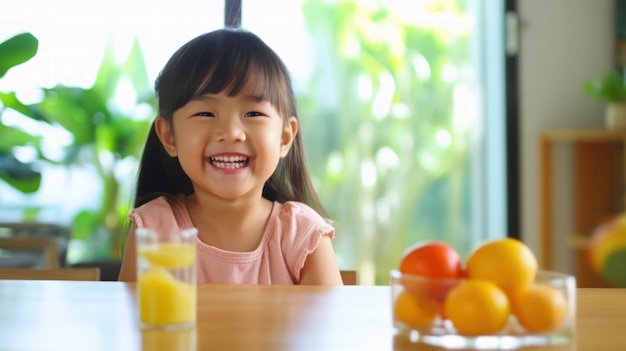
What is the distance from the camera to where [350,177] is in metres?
4.16

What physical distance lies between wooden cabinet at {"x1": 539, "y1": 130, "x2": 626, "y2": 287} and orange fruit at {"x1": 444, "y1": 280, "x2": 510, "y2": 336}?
11.1 feet

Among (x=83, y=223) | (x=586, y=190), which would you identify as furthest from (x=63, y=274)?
(x=586, y=190)

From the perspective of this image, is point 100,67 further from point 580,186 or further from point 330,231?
Answer: point 330,231

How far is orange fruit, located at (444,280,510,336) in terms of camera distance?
78 cm

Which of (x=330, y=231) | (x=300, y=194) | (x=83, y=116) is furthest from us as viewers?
(x=83, y=116)

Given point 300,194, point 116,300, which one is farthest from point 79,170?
point 116,300

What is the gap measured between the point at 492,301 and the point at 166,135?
3.02ft

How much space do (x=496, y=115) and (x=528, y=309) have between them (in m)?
3.57

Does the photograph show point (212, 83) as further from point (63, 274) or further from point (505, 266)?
point (505, 266)

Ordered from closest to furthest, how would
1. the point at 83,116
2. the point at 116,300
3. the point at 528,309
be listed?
the point at 528,309, the point at 116,300, the point at 83,116

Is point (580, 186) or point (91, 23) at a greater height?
point (91, 23)

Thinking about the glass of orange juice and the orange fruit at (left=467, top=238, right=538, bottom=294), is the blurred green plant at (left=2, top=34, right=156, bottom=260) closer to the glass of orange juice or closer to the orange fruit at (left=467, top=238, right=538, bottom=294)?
the glass of orange juice

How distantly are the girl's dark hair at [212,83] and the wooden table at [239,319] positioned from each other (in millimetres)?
434

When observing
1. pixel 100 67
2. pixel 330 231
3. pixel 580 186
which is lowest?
pixel 580 186
